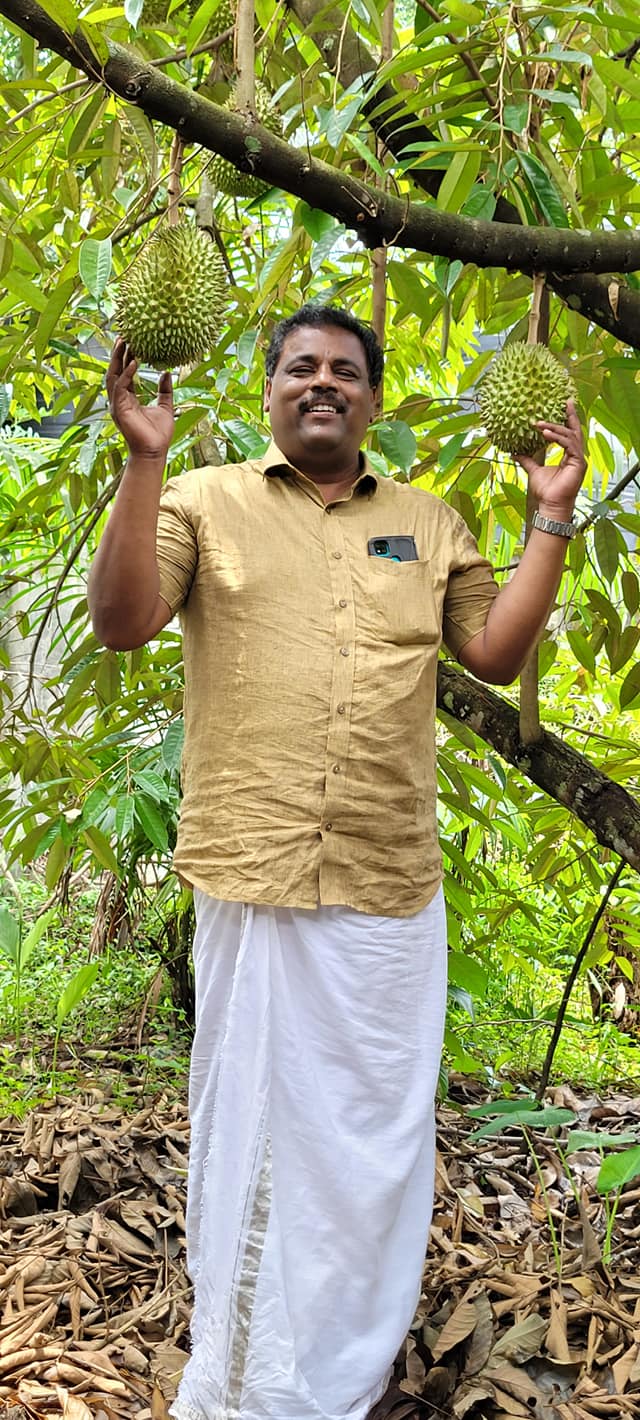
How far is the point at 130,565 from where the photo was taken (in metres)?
1.32

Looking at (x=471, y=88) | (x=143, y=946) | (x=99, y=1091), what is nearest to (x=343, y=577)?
(x=471, y=88)

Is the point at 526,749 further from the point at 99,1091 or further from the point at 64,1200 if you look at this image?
the point at 99,1091

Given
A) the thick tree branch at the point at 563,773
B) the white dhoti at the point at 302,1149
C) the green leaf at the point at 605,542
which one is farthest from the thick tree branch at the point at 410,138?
the white dhoti at the point at 302,1149

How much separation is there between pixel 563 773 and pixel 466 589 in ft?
1.07

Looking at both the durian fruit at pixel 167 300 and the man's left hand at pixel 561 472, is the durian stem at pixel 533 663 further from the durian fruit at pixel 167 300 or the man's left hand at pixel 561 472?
the durian fruit at pixel 167 300

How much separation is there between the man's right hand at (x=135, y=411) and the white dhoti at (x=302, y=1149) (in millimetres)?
572

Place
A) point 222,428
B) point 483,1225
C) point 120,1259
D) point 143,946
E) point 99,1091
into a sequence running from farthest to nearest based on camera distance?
1. point 143,946
2. point 99,1091
3. point 483,1225
4. point 120,1259
5. point 222,428

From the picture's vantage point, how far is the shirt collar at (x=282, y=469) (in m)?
1.54

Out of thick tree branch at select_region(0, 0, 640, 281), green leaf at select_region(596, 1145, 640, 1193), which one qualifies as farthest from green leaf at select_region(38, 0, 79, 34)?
green leaf at select_region(596, 1145, 640, 1193)

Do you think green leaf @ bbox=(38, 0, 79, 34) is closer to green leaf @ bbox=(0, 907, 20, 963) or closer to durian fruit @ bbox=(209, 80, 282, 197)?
durian fruit @ bbox=(209, 80, 282, 197)

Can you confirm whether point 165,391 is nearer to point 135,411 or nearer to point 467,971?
point 135,411

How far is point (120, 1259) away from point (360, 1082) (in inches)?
27.9

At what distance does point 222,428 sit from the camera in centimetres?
165

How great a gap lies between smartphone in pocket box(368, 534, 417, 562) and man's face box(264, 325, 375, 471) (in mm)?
113
